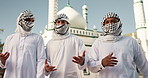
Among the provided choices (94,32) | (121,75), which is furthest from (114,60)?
(94,32)

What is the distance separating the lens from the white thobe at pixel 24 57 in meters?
1.93

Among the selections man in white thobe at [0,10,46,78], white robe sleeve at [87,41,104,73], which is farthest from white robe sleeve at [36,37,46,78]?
white robe sleeve at [87,41,104,73]

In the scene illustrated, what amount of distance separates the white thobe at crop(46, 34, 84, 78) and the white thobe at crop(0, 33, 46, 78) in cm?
20

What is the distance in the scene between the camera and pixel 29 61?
1.98 metres

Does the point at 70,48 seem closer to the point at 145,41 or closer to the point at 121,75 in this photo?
the point at 121,75

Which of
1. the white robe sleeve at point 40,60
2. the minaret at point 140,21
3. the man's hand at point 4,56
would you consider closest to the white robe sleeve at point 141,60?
the white robe sleeve at point 40,60

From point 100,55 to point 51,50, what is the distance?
0.70 metres

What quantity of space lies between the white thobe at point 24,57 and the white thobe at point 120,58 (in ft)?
2.11

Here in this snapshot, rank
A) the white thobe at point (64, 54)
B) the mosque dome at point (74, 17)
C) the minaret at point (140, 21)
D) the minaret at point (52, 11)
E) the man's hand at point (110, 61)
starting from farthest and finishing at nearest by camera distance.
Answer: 1. the minaret at point (140, 21)
2. the mosque dome at point (74, 17)
3. the minaret at point (52, 11)
4. the white thobe at point (64, 54)
5. the man's hand at point (110, 61)

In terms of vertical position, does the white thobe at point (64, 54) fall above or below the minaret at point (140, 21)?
below

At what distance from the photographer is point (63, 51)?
7.30ft

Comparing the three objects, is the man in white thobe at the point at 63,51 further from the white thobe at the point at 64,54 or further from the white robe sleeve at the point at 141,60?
the white robe sleeve at the point at 141,60

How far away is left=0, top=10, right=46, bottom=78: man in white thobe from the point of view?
76.1 inches

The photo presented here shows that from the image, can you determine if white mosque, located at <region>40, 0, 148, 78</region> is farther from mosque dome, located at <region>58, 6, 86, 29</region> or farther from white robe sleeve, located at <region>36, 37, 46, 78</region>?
white robe sleeve, located at <region>36, 37, 46, 78</region>
